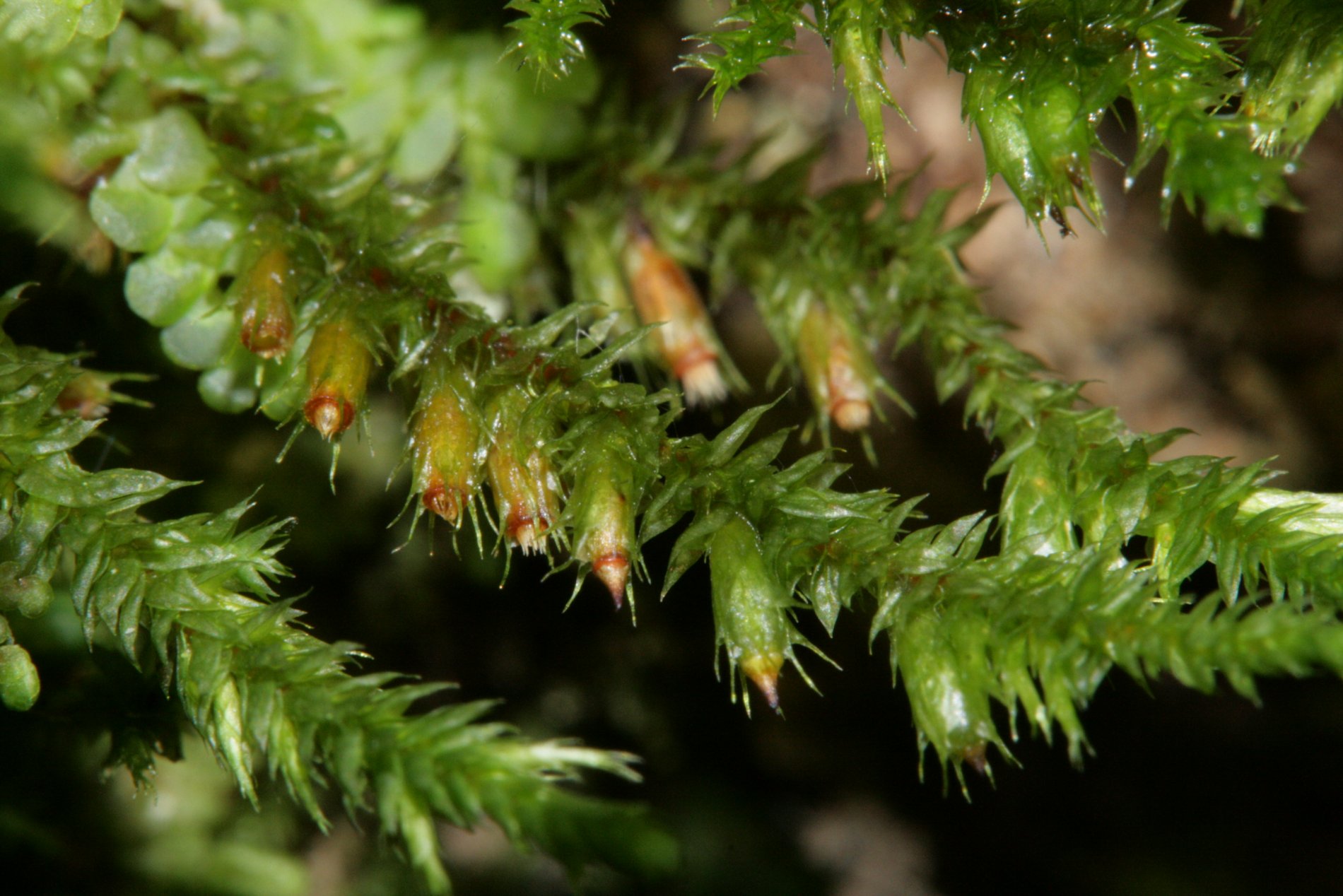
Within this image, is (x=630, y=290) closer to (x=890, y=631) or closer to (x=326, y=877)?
(x=890, y=631)

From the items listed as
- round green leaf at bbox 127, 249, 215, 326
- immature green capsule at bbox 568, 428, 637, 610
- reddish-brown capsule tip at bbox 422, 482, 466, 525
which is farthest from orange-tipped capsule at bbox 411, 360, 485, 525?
round green leaf at bbox 127, 249, 215, 326

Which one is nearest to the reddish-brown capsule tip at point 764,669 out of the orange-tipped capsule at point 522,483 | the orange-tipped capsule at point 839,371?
the orange-tipped capsule at point 522,483

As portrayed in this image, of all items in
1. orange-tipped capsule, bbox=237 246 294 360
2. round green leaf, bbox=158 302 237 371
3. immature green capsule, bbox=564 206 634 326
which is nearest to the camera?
orange-tipped capsule, bbox=237 246 294 360

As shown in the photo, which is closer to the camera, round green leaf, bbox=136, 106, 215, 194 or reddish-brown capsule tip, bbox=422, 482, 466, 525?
reddish-brown capsule tip, bbox=422, 482, 466, 525

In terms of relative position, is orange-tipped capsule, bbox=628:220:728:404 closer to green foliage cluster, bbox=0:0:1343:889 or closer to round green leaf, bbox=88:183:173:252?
green foliage cluster, bbox=0:0:1343:889

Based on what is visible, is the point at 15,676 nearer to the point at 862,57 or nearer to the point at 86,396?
the point at 86,396

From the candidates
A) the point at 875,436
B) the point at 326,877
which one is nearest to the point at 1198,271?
the point at 875,436
